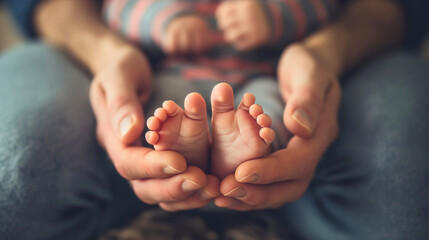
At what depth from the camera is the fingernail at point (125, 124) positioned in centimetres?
36

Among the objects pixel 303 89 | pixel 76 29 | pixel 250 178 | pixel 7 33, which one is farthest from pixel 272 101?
pixel 7 33

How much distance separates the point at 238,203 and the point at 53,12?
1.97 ft

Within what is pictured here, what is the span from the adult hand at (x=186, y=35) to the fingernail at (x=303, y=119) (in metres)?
0.24

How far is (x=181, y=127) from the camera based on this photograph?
0.32m

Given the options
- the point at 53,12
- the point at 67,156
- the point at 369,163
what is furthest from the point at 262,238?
the point at 53,12

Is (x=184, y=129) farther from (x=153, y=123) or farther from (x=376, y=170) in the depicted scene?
(x=376, y=170)

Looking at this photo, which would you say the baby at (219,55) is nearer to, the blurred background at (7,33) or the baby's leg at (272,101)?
the baby's leg at (272,101)

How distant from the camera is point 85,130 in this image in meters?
0.45

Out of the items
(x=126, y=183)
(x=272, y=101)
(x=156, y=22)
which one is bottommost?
(x=126, y=183)

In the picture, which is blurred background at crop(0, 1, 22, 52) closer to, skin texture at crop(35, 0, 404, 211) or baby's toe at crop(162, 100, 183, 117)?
skin texture at crop(35, 0, 404, 211)

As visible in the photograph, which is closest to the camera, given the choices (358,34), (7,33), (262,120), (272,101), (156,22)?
(262,120)

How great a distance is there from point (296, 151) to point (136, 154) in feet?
0.62

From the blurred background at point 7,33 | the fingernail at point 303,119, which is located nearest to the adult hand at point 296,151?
the fingernail at point 303,119

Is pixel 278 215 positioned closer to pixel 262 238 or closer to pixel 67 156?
pixel 262 238
